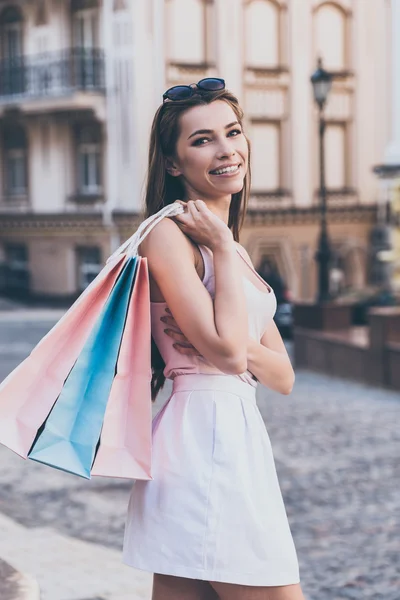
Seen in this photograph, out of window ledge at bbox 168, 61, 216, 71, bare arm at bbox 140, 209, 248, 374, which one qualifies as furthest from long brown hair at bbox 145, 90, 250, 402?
window ledge at bbox 168, 61, 216, 71

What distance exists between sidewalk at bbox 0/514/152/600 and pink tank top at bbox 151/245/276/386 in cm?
207

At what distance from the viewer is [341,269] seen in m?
29.4

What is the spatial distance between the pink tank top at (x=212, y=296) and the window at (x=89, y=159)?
2568 centimetres

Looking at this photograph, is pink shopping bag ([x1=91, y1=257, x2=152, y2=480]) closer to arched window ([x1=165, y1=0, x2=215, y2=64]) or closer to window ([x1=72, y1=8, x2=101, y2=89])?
arched window ([x1=165, y1=0, x2=215, y2=64])

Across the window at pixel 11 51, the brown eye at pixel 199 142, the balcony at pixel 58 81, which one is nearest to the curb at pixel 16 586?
the brown eye at pixel 199 142

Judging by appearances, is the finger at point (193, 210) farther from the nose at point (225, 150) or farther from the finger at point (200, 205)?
the nose at point (225, 150)

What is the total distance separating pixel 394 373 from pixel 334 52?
57.0 feet

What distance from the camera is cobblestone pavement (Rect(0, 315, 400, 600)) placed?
5.66m

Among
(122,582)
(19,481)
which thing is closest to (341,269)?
(19,481)

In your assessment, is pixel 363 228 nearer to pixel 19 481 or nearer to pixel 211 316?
pixel 19 481

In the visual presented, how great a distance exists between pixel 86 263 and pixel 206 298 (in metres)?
25.9

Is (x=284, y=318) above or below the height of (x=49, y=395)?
below

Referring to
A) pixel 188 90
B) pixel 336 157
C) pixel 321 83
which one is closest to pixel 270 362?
pixel 188 90

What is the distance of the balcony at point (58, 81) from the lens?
27.5 meters
